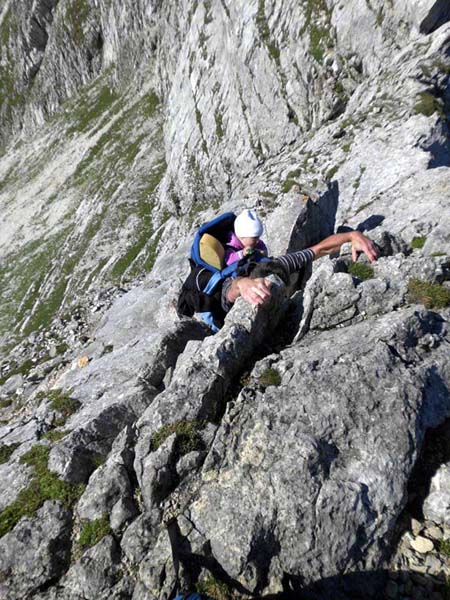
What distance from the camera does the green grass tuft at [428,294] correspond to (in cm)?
829

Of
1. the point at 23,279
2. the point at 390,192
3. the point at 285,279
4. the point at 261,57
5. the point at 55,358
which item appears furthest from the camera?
the point at 23,279

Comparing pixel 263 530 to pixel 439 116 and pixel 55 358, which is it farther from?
pixel 439 116

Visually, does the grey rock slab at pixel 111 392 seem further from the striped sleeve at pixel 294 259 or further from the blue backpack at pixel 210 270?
the striped sleeve at pixel 294 259

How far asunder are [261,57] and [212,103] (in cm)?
935

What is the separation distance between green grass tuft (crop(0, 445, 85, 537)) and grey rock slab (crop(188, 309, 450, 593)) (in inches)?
101

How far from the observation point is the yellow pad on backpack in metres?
10.6

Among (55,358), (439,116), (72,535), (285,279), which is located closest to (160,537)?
(72,535)

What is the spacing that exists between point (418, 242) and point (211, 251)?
6.20 metres

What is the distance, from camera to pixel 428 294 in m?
8.44

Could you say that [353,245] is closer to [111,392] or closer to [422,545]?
[422,545]

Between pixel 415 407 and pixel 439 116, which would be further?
pixel 439 116

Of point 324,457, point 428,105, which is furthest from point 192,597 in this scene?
point 428,105

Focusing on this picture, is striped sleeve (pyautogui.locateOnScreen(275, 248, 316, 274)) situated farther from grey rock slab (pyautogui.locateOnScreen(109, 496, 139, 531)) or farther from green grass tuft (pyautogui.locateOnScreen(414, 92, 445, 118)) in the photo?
green grass tuft (pyautogui.locateOnScreen(414, 92, 445, 118))

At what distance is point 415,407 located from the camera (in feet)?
21.2
